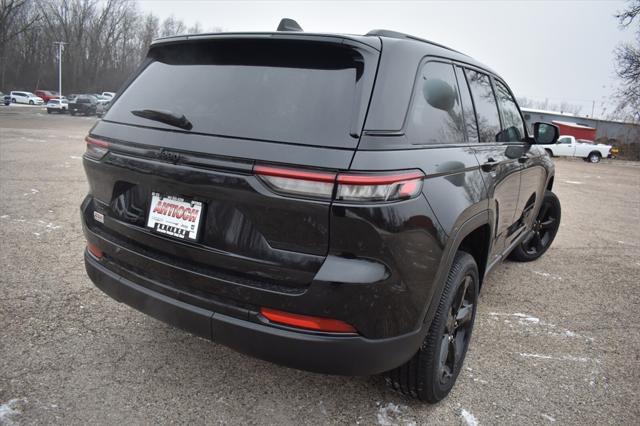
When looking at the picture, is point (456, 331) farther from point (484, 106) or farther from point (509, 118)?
point (509, 118)

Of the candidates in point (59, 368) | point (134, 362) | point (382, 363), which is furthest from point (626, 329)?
point (59, 368)

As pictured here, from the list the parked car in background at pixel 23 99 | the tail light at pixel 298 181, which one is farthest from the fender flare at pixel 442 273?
the parked car in background at pixel 23 99

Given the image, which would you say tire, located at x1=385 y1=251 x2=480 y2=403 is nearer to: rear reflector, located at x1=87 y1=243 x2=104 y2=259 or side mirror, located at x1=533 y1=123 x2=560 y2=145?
rear reflector, located at x1=87 y1=243 x2=104 y2=259

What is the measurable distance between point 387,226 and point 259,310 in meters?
0.62

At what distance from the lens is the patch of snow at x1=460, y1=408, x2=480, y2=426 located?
230cm

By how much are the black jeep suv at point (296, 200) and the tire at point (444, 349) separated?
0.01 meters

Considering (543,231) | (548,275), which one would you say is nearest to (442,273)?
(548,275)

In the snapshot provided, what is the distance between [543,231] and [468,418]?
356 cm

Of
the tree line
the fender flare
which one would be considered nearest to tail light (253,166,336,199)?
the fender flare

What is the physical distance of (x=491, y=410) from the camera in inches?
95.1

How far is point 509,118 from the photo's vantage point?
3635mm

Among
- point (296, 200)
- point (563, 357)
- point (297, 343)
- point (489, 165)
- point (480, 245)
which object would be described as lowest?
point (563, 357)

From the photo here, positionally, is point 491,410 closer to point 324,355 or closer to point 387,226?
point 324,355

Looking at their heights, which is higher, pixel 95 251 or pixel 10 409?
pixel 95 251
